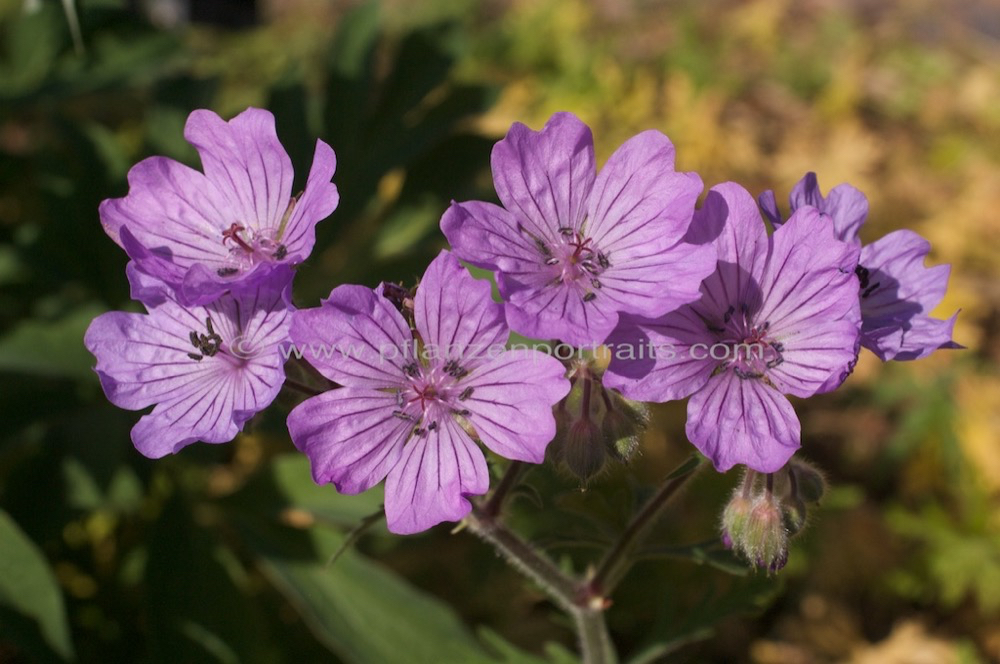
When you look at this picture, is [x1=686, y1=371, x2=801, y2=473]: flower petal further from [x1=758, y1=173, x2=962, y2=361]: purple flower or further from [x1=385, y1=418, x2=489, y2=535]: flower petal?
[x1=385, y1=418, x2=489, y2=535]: flower petal

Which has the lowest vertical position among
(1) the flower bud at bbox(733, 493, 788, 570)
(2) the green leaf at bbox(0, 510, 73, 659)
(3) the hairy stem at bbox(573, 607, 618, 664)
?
(2) the green leaf at bbox(0, 510, 73, 659)

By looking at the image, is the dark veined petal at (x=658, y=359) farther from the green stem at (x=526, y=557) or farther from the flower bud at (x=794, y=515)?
the green stem at (x=526, y=557)

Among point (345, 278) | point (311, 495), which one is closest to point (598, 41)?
point (345, 278)

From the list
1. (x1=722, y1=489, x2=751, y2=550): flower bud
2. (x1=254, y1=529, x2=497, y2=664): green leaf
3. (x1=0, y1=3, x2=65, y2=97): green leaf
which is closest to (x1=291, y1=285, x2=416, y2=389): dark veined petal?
(x1=722, y1=489, x2=751, y2=550): flower bud

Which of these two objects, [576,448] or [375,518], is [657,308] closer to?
[576,448]

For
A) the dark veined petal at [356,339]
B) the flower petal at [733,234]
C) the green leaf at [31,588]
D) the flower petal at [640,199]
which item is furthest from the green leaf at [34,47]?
the flower petal at [733,234]

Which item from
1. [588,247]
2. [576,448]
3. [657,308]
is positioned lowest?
[576,448]
